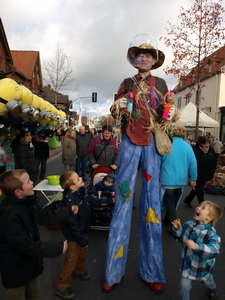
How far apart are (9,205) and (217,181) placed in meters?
6.69

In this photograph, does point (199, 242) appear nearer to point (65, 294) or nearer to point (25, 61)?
point (65, 294)

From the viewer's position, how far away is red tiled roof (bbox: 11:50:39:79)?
2764cm

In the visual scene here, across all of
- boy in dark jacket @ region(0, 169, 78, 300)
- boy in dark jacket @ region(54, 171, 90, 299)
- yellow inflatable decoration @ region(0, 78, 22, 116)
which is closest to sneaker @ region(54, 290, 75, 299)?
boy in dark jacket @ region(54, 171, 90, 299)

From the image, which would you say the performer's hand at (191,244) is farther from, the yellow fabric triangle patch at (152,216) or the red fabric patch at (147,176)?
the red fabric patch at (147,176)

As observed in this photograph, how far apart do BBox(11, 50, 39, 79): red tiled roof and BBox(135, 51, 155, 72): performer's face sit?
2787cm

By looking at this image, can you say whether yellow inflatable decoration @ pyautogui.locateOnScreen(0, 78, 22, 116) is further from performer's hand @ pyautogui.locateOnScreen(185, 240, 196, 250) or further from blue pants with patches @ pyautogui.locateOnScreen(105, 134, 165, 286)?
performer's hand @ pyautogui.locateOnScreen(185, 240, 196, 250)

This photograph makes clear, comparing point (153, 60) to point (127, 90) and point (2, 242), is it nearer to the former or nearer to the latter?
point (127, 90)

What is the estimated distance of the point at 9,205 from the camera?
1.67m

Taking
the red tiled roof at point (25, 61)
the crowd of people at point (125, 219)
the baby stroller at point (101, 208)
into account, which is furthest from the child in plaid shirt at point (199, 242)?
the red tiled roof at point (25, 61)

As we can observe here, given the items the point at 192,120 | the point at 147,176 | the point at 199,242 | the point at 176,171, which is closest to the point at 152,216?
the point at 147,176

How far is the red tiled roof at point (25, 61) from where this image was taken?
1088 inches

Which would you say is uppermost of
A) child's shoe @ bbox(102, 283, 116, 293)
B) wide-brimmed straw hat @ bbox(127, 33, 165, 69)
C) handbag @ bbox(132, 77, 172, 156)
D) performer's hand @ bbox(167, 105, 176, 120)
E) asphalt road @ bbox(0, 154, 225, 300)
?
wide-brimmed straw hat @ bbox(127, 33, 165, 69)

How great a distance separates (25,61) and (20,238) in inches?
1228

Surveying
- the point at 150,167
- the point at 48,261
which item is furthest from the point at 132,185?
the point at 48,261
